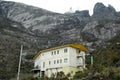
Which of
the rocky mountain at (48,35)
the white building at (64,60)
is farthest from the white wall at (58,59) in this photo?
the rocky mountain at (48,35)

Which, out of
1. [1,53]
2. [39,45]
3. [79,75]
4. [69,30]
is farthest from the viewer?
[69,30]

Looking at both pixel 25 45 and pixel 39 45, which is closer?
pixel 25 45

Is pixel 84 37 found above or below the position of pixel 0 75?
above

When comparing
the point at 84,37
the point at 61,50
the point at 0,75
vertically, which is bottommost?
the point at 0,75

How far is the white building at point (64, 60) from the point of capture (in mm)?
71887

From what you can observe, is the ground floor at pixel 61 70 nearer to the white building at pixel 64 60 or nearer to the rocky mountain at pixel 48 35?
the white building at pixel 64 60

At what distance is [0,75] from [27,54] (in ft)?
98.6

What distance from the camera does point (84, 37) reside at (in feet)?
504

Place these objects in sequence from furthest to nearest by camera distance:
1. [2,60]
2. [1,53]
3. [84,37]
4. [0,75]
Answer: [84,37] → [1,53] → [2,60] → [0,75]

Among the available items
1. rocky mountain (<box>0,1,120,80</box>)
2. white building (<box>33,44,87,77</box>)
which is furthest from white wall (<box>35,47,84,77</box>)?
rocky mountain (<box>0,1,120,80</box>)

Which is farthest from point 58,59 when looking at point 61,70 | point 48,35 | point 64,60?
point 48,35

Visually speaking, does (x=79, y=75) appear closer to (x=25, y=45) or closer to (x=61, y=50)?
(x=61, y=50)

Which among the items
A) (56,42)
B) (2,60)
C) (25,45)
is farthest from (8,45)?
(56,42)

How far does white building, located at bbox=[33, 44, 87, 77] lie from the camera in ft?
236
